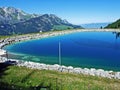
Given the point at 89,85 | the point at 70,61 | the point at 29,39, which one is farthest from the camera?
the point at 29,39

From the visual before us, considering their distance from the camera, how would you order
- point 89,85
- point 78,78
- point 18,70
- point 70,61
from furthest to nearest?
point 70,61 < point 18,70 < point 78,78 < point 89,85

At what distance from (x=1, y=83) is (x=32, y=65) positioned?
854 cm

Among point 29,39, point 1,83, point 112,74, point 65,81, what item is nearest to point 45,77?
point 65,81

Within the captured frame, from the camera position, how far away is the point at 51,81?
42.0m

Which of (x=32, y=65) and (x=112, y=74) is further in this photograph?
(x=32, y=65)

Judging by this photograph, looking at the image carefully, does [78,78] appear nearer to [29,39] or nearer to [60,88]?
[60,88]

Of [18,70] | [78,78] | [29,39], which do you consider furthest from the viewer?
[29,39]

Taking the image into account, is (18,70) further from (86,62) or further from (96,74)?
(86,62)

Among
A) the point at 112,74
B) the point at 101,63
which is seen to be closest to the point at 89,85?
the point at 112,74

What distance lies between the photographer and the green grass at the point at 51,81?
39656 mm

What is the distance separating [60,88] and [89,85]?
171 inches

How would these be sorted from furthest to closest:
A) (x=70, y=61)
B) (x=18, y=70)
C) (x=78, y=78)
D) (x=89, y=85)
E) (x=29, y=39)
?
(x=29, y=39)
(x=70, y=61)
(x=18, y=70)
(x=78, y=78)
(x=89, y=85)

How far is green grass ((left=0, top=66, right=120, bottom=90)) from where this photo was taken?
3966 centimetres

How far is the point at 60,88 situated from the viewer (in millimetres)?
39844
